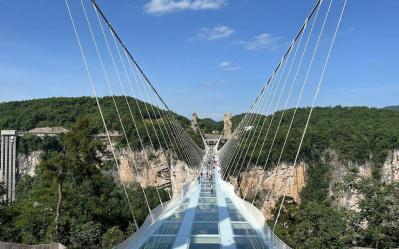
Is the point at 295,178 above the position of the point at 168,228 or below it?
above

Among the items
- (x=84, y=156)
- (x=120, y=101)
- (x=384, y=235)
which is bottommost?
(x=384, y=235)

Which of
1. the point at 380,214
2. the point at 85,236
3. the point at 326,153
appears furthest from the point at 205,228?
the point at 326,153

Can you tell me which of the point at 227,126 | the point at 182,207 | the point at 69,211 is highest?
the point at 227,126

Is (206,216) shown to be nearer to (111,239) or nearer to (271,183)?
(111,239)

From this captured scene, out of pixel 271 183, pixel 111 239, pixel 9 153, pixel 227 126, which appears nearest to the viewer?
pixel 111 239

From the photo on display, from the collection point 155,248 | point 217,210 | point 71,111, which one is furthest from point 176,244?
point 71,111

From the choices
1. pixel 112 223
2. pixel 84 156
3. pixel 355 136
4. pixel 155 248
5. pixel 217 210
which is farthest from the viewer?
pixel 355 136

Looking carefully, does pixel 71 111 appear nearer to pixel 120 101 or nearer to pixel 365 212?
pixel 120 101

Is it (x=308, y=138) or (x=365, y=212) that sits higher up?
(x=308, y=138)
